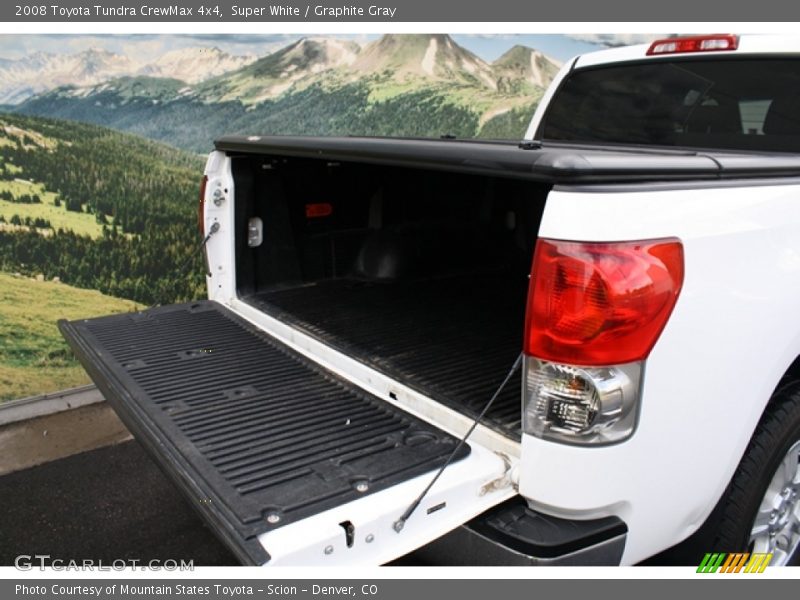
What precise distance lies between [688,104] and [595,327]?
7.62 feet

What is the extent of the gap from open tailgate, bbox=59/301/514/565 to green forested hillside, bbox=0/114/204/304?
3.69ft

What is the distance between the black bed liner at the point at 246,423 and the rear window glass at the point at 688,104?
2244 mm

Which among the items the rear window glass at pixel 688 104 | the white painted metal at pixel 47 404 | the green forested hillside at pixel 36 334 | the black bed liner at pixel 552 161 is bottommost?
the white painted metal at pixel 47 404

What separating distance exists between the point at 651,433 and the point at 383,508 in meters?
0.76

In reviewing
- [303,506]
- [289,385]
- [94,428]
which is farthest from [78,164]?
[303,506]

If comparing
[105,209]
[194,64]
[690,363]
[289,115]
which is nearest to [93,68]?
[194,64]

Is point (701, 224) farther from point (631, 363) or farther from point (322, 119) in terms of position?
point (322, 119)

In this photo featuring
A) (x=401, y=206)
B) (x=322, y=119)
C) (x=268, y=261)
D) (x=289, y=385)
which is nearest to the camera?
(x=289, y=385)

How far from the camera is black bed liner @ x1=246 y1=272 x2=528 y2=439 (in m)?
2.55

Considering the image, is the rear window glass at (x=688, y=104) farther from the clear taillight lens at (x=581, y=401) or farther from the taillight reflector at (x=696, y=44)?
the clear taillight lens at (x=581, y=401)

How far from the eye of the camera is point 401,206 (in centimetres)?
402

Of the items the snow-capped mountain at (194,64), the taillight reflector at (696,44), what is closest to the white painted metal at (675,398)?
the taillight reflector at (696,44)

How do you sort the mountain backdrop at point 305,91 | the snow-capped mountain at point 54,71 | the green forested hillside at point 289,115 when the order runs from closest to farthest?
the snow-capped mountain at point 54,71 → the mountain backdrop at point 305,91 → the green forested hillside at point 289,115

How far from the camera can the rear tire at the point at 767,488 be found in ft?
7.10
